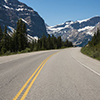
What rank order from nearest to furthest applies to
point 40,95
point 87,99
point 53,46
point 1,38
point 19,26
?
point 87,99 → point 40,95 → point 19,26 → point 1,38 → point 53,46

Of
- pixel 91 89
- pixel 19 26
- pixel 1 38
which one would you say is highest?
pixel 19 26

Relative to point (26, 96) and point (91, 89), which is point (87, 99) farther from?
point (26, 96)

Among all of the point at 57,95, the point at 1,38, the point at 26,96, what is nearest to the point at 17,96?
the point at 26,96

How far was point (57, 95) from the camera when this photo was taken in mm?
4176

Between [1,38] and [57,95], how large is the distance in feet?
191

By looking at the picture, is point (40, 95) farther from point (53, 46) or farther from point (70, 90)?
point (53, 46)

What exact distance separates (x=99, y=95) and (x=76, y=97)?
86 centimetres

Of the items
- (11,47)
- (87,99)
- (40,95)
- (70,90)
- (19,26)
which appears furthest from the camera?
(11,47)

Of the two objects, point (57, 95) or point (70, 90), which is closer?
point (57, 95)

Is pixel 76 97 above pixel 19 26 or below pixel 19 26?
below

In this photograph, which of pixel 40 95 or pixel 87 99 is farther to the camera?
pixel 40 95

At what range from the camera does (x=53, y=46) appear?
99875 mm

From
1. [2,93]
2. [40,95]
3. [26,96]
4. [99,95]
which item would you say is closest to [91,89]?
[99,95]

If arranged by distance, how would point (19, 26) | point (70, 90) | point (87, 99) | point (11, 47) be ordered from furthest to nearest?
1. point (11, 47)
2. point (19, 26)
3. point (70, 90)
4. point (87, 99)
